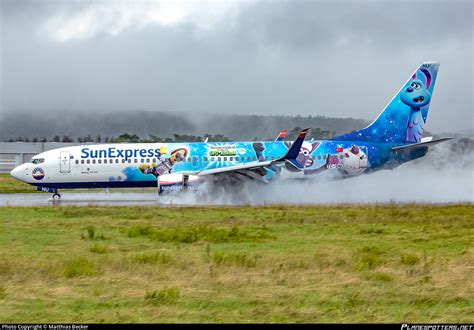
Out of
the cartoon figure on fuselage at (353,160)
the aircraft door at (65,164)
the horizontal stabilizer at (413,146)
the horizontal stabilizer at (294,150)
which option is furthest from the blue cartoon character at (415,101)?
the aircraft door at (65,164)

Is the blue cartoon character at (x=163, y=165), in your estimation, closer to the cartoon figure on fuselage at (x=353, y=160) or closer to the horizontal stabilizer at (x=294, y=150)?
the horizontal stabilizer at (x=294, y=150)

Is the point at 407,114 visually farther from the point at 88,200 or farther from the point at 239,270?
the point at 239,270

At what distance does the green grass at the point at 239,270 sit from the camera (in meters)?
11.2

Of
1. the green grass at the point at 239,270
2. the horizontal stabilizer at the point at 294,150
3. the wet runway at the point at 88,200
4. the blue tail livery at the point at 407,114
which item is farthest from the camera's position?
the blue tail livery at the point at 407,114

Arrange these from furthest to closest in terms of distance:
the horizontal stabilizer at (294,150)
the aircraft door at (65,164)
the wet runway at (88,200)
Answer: the aircraft door at (65,164) < the horizontal stabilizer at (294,150) < the wet runway at (88,200)

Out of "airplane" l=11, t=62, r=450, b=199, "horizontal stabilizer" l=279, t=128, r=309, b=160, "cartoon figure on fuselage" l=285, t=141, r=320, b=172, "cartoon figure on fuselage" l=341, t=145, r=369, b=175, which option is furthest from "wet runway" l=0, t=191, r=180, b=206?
"cartoon figure on fuselage" l=341, t=145, r=369, b=175

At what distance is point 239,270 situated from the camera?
15.0 meters

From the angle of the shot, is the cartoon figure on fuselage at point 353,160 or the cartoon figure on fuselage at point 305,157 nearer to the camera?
the cartoon figure on fuselage at point 305,157

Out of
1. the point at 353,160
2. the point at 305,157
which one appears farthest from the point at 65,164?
the point at 353,160

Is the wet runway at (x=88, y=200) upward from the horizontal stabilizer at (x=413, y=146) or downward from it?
downward

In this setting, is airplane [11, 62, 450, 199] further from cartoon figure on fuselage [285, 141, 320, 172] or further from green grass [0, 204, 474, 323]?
green grass [0, 204, 474, 323]

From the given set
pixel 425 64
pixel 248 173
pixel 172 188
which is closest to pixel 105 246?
pixel 172 188

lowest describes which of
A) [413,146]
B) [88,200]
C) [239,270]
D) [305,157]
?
[239,270]

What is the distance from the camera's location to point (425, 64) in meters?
42.1
